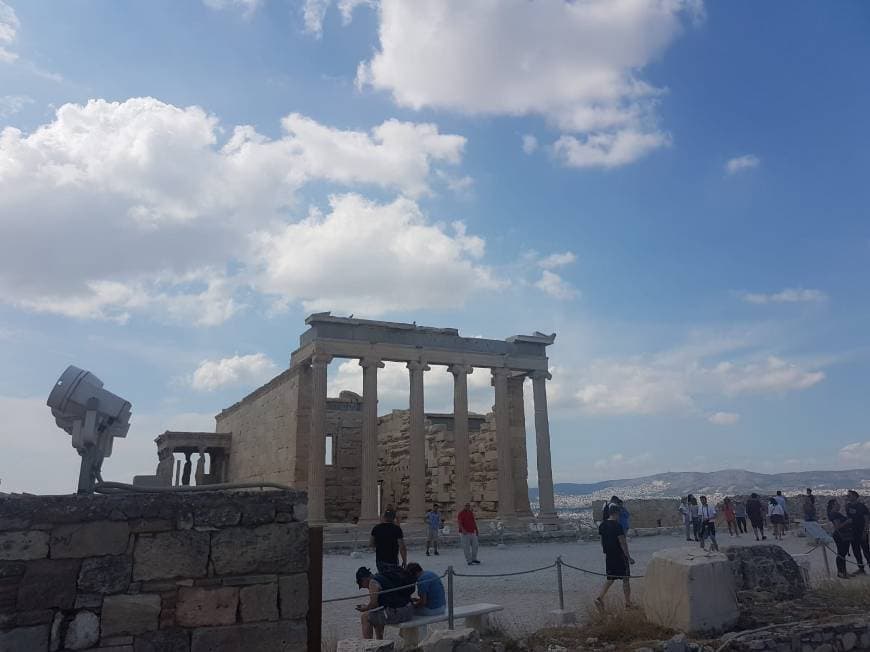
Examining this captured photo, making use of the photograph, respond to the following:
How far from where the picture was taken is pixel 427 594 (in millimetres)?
7309

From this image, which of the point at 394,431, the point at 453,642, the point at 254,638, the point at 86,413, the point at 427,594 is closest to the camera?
the point at 254,638

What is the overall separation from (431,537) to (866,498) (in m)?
20.0

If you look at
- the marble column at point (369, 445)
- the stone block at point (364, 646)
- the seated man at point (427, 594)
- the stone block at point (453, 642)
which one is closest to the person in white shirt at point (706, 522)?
the marble column at point (369, 445)

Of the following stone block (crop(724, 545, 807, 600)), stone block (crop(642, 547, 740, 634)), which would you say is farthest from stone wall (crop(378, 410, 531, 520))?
stone block (crop(642, 547, 740, 634))

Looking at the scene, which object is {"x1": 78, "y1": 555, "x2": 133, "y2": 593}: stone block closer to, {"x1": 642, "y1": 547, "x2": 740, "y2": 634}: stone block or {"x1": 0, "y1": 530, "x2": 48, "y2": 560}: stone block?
{"x1": 0, "y1": 530, "x2": 48, "y2": 560}: stone block

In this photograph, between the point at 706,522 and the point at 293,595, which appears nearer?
the point at 293,595

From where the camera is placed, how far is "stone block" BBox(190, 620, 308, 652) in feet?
17.0

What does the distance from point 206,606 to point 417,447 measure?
60.9ft

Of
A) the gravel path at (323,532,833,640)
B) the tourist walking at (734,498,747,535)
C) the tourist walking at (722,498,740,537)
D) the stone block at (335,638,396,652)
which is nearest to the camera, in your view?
the stone block at (335,638,396,652)

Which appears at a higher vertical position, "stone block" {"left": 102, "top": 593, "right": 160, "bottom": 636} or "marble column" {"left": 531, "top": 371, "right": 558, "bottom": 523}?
"marble column" {"left": 531, "top": 371, "right": 558, "bottom": 523}

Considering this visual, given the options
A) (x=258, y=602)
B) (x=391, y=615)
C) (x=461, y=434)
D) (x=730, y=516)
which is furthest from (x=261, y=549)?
(x=730, y=516)

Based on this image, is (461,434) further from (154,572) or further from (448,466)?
(154,572)

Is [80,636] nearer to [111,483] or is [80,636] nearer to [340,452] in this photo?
Answer: [111,483]

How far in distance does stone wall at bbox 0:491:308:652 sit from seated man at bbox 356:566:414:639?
58.3 inches
